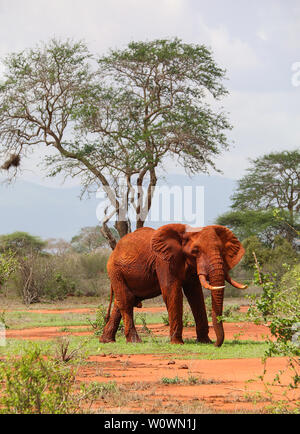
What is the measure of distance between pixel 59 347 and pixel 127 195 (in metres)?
12.9

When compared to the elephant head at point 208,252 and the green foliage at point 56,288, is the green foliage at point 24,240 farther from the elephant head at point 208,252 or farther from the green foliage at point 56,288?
the elephant head at point 208,252

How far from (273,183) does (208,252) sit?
94.3 ft

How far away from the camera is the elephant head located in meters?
11.4

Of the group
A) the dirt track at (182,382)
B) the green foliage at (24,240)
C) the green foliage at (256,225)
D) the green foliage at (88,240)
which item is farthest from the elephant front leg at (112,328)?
the green foliage at (88,240)

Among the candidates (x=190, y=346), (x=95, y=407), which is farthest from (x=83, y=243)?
(x=95, y=407)

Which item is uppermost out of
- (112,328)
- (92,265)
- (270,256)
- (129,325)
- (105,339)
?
(129,325)

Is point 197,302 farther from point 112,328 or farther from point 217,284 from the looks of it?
point 112,328

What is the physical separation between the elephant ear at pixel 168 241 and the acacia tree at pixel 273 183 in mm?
27433

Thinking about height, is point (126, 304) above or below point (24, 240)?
above

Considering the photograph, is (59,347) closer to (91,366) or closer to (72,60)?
(91,366)

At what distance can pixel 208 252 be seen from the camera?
11.6 m

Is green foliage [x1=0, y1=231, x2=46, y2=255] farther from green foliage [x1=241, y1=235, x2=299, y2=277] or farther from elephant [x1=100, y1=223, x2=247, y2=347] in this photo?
elephant [x1=100, y1=223, x2=247, y2=347]

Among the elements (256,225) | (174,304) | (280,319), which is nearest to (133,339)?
(174,304)

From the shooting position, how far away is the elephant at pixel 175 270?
11547 mm
